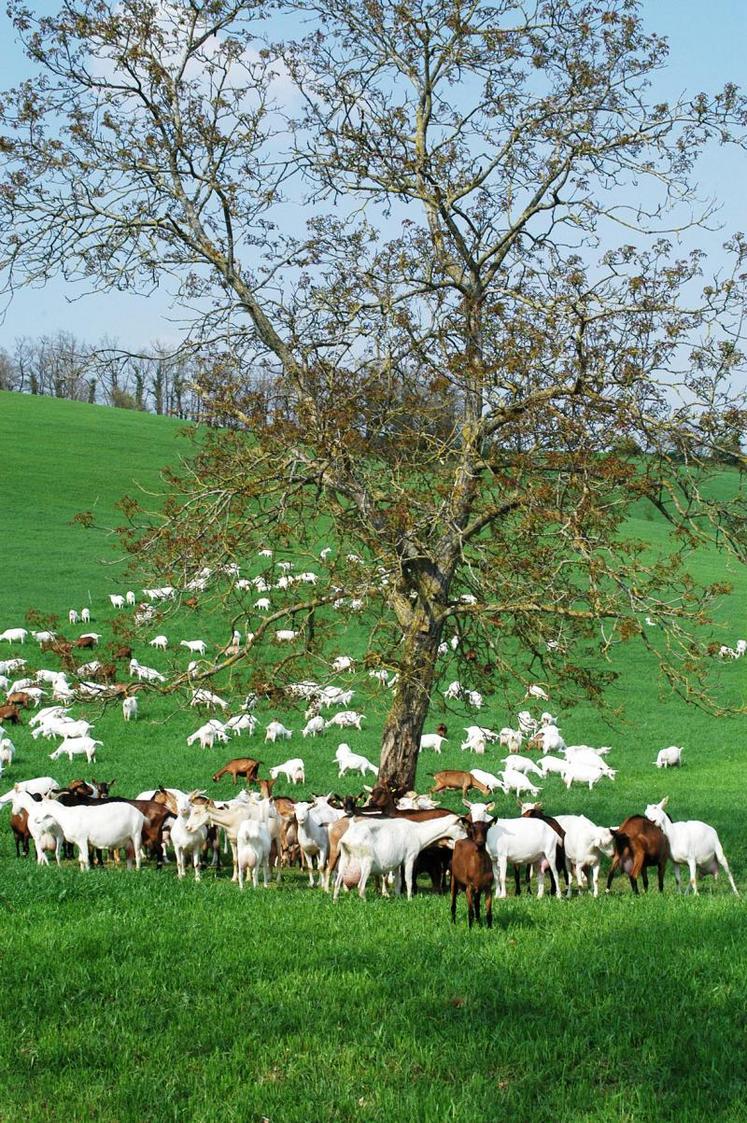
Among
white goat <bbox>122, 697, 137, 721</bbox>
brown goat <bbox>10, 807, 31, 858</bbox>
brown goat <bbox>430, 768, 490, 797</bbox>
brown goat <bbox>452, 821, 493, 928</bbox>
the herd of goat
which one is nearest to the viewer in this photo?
brown goat <bbox>452, 821, 493, 928</bbox>

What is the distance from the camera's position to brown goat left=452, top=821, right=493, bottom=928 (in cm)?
975

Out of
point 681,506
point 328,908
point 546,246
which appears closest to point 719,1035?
point 328,908

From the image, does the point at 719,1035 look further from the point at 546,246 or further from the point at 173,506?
the point at 546,246

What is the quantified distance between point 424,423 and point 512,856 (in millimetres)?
6577

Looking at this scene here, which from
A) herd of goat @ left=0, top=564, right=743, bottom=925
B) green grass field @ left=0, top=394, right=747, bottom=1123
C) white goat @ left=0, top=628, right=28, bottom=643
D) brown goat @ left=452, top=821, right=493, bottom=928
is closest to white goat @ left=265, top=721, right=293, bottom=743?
white goat @ left=0, top=628, right=28, bottom=643

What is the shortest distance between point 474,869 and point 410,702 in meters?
7.07

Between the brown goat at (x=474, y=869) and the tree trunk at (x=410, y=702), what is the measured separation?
214 inches

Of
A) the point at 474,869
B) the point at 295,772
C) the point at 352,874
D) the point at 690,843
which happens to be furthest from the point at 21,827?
the point at 295,772

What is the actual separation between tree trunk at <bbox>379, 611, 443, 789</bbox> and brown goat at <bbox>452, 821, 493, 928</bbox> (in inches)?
214

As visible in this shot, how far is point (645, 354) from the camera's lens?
15023mm

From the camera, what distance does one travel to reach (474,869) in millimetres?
9742

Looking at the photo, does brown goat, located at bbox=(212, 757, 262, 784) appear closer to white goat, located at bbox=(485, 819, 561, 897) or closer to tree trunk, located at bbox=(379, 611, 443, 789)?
tree trunk, located at bbox=(379, 611, 443, 789)

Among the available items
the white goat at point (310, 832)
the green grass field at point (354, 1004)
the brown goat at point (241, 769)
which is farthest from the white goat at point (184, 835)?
the brown goat at point (241, 769)

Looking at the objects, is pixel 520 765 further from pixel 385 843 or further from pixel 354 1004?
pixel 354 1004
